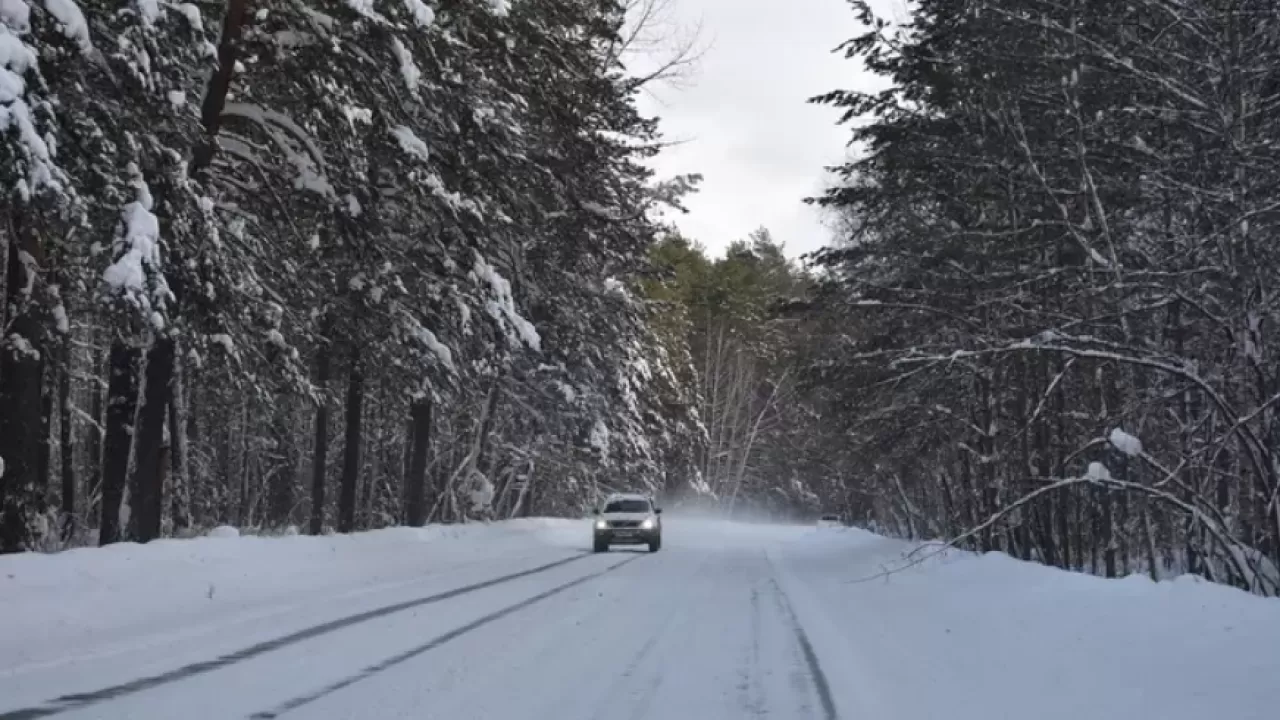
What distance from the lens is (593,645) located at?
10.5 m

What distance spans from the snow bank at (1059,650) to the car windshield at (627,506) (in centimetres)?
1665

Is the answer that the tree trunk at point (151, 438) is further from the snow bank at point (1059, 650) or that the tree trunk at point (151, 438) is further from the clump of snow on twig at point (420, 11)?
the snow bank at point (1059, 650)

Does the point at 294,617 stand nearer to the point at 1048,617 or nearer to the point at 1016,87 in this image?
the point at 1048,617

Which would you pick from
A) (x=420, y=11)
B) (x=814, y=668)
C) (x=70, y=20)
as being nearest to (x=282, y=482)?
(x=420, y=11)

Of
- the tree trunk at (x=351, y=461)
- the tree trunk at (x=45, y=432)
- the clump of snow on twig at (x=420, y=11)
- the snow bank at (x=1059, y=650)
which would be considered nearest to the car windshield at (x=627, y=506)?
the tree trunk at (x=351, y=461)

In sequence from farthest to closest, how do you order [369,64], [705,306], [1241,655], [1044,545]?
[705,306] < [1044,545] < [369,64] < [1241,655]

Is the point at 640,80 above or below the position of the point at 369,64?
above

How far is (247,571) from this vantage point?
15141 millimetres

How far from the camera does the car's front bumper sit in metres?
30.4

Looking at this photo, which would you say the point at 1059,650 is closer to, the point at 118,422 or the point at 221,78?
the point at 118,422

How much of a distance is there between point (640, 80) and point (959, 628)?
645 inches

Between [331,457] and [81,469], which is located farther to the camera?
[331,457]

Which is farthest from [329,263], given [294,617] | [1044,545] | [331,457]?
[331,457]

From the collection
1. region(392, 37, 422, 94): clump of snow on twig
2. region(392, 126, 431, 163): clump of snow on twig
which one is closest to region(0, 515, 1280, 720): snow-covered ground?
A: region(392, 126, 431, 163): clump of snow on twig
